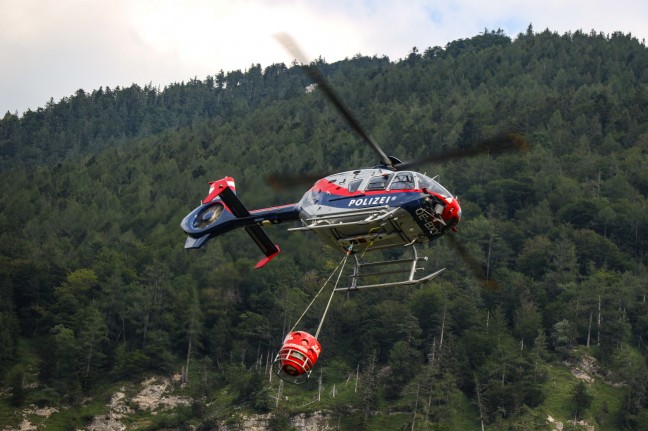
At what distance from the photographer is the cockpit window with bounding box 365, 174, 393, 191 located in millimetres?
32188

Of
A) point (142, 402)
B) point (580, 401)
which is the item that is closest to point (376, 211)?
point (580, 401)

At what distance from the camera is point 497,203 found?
450ft

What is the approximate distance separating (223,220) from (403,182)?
8.83 metres

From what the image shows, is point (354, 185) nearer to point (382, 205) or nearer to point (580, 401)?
point (382, 205)

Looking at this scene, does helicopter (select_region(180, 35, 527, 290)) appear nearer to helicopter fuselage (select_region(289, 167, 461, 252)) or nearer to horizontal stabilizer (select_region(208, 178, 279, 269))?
helicopter fuselage (select_region(289, 167, 461, 252))

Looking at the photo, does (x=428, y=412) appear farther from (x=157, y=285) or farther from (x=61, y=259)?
(x=61, y=259)

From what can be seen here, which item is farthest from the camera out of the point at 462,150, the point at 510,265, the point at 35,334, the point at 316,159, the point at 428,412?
the point at 316,159

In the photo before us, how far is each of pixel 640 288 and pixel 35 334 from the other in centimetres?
5710

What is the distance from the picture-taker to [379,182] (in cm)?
3234

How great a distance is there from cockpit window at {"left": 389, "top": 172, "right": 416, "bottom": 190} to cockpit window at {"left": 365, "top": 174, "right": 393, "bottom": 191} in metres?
0.25

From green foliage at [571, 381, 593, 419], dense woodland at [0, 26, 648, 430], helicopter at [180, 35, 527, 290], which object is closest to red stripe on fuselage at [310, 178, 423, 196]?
helicopter at [180, 35, 527, 290]

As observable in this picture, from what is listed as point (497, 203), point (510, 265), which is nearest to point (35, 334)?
point (510, 265)

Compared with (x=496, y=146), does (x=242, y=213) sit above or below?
below

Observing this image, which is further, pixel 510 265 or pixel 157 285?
pixel 510 265
